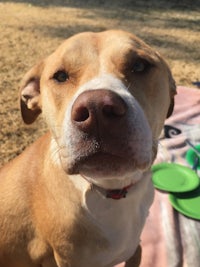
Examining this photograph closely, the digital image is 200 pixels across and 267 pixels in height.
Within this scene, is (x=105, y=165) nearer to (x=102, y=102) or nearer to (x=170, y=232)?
(x=102, y=102)

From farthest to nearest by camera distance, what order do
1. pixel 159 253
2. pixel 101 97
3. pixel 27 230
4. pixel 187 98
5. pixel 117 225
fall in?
pixel 187 98 → pixel 159 253 → pixel 27 230 → pixel 117 225 → pixel 101 97

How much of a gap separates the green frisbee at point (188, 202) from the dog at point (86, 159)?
35.4 inches

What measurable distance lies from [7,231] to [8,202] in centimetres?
18

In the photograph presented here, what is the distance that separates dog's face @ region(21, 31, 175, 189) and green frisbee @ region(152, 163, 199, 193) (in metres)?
1.01

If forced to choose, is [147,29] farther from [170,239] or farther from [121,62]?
[121,62]

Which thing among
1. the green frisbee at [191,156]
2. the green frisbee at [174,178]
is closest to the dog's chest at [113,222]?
the green frisbee at [174,178]

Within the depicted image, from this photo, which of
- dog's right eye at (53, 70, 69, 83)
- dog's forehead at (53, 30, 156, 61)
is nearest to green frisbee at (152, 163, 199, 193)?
dog's forehead at (53, 30, 156, 61)

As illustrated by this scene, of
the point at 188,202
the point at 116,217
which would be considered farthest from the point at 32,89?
the point at 188,202

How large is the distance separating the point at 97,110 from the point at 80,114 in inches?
3.5

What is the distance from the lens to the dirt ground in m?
4.83

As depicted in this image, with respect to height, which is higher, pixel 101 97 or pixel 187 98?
pixel 101 97

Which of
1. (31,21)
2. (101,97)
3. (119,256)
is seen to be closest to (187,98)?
(119,256)

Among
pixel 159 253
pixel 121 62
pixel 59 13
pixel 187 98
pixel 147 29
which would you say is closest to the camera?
pixel 121 62

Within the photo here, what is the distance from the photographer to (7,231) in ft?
9.21
